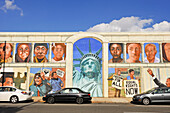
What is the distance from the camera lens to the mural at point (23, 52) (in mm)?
19281

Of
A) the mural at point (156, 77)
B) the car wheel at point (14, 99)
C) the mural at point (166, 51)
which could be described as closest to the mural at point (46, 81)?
the car wheel at point (14, 99)

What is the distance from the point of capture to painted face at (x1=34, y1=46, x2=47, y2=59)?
19.3 metres

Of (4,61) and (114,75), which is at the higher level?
(4,61)

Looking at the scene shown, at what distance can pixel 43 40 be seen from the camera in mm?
19609

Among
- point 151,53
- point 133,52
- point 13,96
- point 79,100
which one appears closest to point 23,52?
point 13,96

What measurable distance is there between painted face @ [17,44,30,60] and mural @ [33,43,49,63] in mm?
926

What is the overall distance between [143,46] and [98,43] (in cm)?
512

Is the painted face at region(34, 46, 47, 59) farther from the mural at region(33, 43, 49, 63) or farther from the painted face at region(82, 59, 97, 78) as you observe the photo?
the painted face at region(82, 59, 97, 78)

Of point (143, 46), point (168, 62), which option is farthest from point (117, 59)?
point (168, 62)

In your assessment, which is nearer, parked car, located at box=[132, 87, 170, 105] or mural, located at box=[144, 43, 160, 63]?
parked car, located at box=[132, 87, 170, 105]

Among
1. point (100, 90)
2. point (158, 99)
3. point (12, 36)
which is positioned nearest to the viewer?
point (158, 99)

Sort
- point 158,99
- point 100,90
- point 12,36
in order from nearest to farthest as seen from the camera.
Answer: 1. point 158,99
2. point 100,90
3. point 12,36

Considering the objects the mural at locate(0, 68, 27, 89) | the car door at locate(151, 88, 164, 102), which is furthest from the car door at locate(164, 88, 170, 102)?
the mural at locate(0, 68, 27, 89)

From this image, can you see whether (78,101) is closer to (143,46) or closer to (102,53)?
(102,53)
